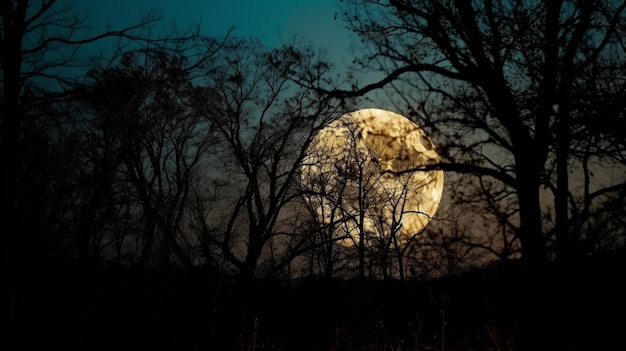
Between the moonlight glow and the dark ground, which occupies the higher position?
the moonlight glow

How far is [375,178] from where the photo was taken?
1347 inches

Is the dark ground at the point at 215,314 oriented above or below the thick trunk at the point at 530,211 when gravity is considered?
below

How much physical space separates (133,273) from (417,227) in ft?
62.1

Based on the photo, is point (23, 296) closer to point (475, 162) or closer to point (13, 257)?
point (13, 257)

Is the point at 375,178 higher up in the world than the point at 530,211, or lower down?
higher up

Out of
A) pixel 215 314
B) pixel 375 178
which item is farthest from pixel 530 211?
pixel 375 178

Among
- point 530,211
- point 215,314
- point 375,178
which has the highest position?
point 375,178

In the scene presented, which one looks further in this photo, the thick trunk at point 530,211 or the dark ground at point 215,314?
the thick trunk at point 530,211

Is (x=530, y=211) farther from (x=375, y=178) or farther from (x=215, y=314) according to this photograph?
(x=375, y=178)

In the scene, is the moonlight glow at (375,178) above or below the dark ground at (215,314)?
above

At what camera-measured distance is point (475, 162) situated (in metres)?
9.73

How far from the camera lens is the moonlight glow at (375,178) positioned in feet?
28.3

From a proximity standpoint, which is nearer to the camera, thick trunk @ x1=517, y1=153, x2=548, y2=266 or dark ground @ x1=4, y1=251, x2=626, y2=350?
dark ground @ x1=4, y1=251, x2=626, y2=350

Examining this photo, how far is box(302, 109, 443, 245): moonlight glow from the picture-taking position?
8.62m
